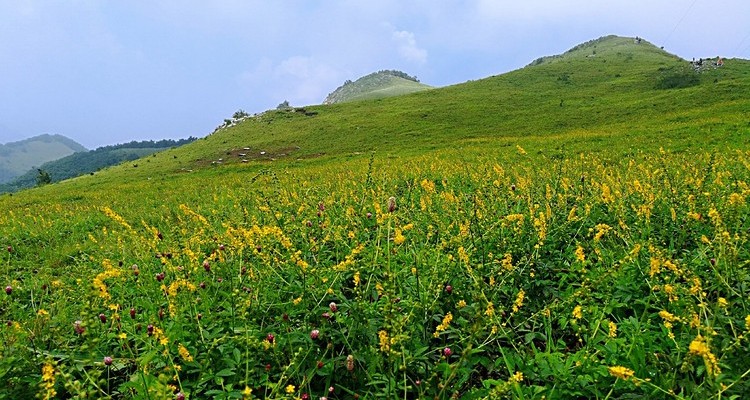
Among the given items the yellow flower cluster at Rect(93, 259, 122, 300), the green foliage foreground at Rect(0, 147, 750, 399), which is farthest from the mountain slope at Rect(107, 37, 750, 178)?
the yellow flower cluster at Rect(93, 259, 122, 300)

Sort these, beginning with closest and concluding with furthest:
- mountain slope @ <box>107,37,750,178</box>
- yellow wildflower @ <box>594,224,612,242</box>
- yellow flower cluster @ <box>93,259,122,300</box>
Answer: yellow flower cluster @ <box>93,259,122,300</box>, yellow wildflower @ <box>594,224,612,242</box>, mountain slope @ <box>107,37,750,178</box>

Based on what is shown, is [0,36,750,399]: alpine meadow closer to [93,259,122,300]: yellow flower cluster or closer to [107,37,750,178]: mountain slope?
[93,259,122,300]: yellow flower cluster

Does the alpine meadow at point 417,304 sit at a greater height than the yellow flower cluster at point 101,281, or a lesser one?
lesser

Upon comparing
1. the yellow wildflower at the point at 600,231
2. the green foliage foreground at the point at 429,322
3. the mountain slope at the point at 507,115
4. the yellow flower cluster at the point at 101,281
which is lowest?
the green foliage foreground at the point at 429,322

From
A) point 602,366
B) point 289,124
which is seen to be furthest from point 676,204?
point 289,124

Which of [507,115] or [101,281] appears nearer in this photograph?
[101,281]

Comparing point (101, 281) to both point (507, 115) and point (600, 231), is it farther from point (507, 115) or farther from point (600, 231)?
point (507, 115)

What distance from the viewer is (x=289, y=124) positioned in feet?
202

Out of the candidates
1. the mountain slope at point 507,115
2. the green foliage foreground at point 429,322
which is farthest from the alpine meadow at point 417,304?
the mountain slope at point 507,115

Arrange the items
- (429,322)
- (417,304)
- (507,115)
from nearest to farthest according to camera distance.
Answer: (417,304)
(429,322)
(507,115)

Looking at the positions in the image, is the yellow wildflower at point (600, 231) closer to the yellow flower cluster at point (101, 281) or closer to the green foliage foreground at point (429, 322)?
the green foliage foreground at point (429, 322)

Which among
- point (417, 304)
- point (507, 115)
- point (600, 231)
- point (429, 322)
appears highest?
point (507, 115)

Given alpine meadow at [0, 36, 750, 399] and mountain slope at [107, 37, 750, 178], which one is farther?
mountain slope at [107, 37, 750, 178]

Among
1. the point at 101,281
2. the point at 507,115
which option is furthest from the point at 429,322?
the point at 507,115
